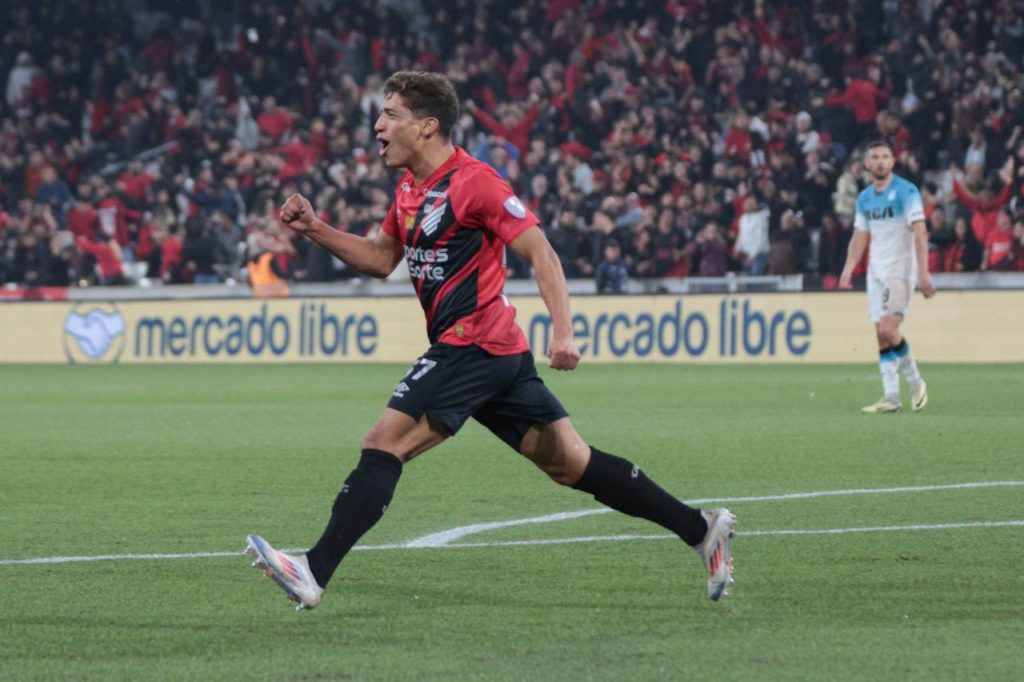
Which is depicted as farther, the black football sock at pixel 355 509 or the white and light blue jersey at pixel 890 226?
the white and light blue jersey at pixel 890 226

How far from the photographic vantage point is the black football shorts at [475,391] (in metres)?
5.69

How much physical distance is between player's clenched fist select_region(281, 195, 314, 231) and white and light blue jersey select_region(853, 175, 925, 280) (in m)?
9.26

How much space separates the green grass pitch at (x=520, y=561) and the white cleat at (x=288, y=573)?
10 centimetres

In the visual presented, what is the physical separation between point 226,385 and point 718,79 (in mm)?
10045

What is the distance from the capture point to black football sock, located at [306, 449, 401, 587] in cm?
544

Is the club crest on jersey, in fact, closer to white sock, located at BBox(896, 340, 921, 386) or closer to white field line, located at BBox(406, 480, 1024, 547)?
white field line, located at BBox(406, 480, 1024, 547)

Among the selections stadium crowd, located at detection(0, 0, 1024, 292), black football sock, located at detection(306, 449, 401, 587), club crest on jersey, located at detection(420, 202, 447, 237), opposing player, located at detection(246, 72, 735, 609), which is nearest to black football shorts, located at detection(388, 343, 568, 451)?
opposing player, located at detection(246, 72, 735, 609)

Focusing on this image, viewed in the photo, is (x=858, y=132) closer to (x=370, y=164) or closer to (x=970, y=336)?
(x=970, y=336)

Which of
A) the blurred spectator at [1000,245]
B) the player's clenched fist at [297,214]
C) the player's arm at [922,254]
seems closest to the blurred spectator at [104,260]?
the blurred spectator at [1000,245]

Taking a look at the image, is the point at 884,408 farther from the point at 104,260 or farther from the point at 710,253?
the point at 104,260

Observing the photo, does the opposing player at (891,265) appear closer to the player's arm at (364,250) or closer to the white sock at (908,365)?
the white sock at (908,365)

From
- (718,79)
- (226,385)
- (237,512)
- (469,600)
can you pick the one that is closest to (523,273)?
(718,79)

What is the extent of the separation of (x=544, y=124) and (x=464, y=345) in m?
22.1

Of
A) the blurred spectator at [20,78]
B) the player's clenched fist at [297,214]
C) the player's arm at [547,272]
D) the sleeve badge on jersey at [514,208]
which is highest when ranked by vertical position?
the blurred spectator at [20,78]
